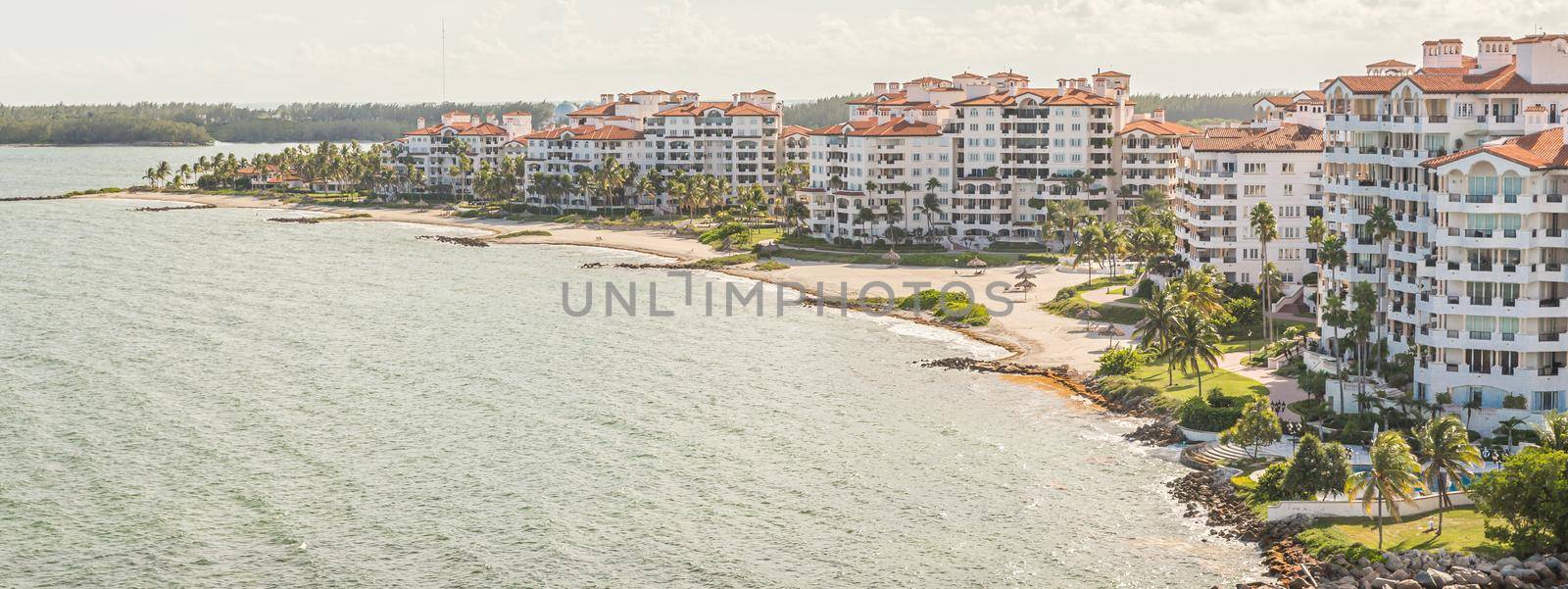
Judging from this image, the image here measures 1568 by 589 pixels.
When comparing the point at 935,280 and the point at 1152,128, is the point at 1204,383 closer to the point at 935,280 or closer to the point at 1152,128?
the point at 935,280

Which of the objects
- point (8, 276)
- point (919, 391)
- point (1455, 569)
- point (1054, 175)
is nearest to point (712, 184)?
point (1054, 175)

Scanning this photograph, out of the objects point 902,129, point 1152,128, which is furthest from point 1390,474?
point 902,129

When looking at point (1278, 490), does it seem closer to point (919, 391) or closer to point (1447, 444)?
point (1447, 444)

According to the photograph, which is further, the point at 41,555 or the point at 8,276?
the point at 8,276

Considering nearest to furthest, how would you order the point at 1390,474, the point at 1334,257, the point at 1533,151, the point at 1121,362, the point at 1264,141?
the point at 1390,474 → the point at 1533,151 → the point at 1334,257 → the point at 1121,362 → the point at 1264,141

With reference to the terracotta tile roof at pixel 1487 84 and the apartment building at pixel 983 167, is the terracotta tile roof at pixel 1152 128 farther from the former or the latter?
the terracotta tile roof at pixel 1487 84

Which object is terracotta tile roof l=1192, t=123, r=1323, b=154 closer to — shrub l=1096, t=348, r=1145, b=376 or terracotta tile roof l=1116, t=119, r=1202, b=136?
shrub l=1096, t=348, r=1145, b=376

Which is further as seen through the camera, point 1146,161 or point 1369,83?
point 1146,161
